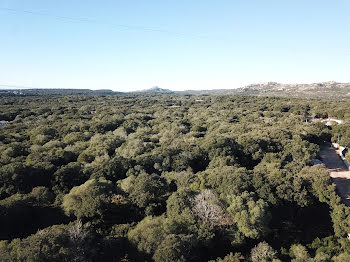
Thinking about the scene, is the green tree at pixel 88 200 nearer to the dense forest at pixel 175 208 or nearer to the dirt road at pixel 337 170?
the dense forest at pixel 175 208

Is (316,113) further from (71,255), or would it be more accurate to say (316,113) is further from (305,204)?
(71,255)

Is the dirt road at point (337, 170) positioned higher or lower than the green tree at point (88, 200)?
lower

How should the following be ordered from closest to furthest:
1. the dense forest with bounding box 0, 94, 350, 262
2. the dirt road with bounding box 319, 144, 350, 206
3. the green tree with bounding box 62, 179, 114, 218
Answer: the dense forest with bounding box 0, 94, 350, 262, the green tree with bounding box 62, 179, 114, 218, the dirt road with bounding box 319, 144, 350, 206

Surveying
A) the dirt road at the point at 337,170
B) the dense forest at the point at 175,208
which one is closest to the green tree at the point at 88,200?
the dense forest at the point at 175,208

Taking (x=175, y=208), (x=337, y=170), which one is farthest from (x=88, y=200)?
(x=337, y=170)

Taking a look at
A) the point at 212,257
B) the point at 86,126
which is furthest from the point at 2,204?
the point at 86,126

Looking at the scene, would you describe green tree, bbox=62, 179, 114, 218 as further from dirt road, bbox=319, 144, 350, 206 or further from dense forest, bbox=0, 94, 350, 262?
dirt road, bbox=319, 144, 350, 206

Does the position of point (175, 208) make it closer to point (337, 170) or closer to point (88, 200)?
point (88, 200)

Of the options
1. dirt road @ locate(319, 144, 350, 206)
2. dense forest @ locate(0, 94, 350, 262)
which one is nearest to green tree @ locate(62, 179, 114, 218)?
dense forest @ locate(0, 94, 350, 262)
